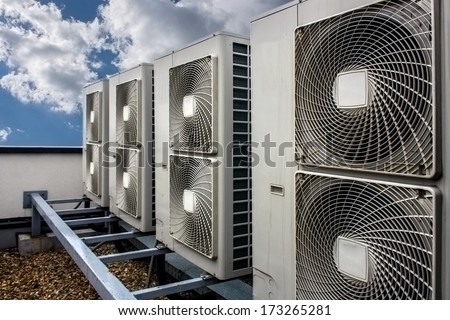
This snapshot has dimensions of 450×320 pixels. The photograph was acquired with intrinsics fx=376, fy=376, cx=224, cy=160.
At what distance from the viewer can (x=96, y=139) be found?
405cm

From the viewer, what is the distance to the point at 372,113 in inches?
44.6

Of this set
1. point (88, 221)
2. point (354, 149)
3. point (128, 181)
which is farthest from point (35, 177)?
point (354, 149)

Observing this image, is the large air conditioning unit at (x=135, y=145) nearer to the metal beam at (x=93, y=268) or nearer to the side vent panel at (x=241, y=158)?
the metal beam at (x=93, y=268)

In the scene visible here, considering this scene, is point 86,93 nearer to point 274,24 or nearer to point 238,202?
point 238,202

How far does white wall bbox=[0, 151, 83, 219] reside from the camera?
4512 mm

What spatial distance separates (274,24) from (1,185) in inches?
165

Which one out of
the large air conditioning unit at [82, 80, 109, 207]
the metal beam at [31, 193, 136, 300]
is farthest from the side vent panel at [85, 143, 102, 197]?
the metal beam at [31, 193, 136, 300]

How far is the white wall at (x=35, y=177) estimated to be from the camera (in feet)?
14.8

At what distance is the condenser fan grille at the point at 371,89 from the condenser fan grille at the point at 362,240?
0.09 metres

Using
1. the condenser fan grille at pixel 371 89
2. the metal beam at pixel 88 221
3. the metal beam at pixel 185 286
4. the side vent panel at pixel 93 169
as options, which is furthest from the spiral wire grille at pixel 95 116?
the condenser fan grille at pixel 371 89

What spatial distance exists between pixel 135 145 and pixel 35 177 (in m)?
2.37

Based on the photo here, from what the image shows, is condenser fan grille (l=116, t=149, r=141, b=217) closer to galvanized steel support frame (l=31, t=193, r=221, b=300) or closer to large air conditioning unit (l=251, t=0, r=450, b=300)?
galvanized steel support frame (l=31, t=193, r=221, b=300)

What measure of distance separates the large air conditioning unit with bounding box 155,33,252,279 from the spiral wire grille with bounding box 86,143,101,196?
1984mm
